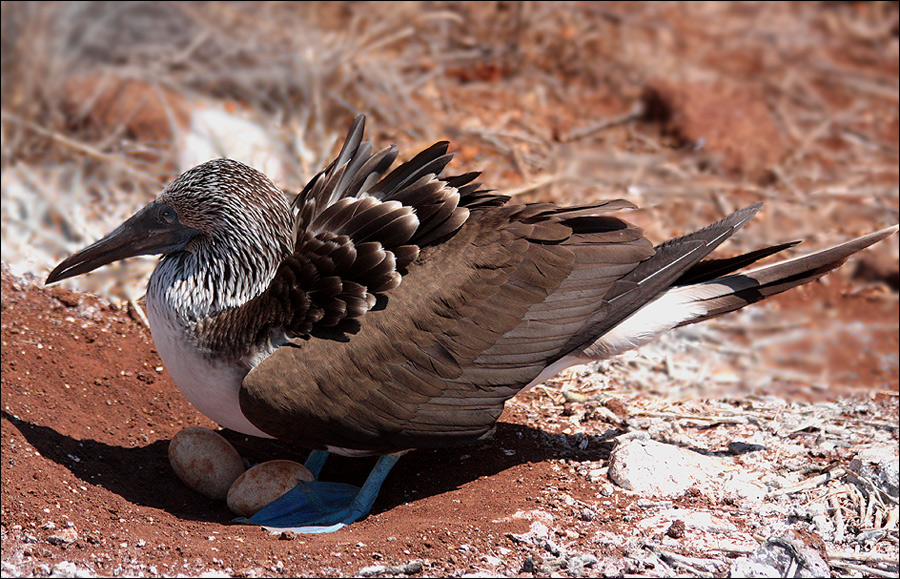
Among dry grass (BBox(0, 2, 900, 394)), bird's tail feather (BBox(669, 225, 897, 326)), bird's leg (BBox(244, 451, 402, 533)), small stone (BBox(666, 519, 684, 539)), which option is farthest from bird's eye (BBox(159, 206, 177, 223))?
small stone (BBox(666, 519, 684, 539))

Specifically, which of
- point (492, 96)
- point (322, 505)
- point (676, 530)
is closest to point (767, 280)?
point (676, 530)

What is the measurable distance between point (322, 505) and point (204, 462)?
608 mm

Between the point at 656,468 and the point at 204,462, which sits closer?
the point at 204,462

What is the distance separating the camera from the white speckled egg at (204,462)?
4.71 m

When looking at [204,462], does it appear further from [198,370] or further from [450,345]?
[450,345]

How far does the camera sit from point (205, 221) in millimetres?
4762

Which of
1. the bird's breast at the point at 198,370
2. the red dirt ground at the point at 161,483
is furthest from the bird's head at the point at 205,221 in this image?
the red dirt ground at the point at 161,483

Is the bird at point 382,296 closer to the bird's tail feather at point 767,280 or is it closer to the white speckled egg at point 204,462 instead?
the bird's tail feather at point 767,280

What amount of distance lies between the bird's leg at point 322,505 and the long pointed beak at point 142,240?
137 cm

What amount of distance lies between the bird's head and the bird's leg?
3.87ft

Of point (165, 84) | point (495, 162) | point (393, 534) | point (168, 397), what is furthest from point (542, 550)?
point (165, 84)

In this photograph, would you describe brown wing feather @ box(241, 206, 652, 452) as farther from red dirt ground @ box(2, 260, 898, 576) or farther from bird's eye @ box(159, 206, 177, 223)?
bird's eye @ box(159, 206, 177, 223)

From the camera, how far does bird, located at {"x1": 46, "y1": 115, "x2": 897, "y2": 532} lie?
4.41 metres

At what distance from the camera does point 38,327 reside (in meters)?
5.82
